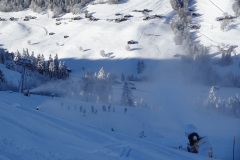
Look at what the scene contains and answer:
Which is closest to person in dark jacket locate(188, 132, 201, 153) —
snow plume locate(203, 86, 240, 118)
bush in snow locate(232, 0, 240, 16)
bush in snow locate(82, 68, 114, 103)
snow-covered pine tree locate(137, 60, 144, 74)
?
bush in snow locate(82, 68, 114, 103)

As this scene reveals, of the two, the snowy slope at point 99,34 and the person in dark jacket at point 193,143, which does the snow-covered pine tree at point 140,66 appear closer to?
the snowy slope at point 99,34

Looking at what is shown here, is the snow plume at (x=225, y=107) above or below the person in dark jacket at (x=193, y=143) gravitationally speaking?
below

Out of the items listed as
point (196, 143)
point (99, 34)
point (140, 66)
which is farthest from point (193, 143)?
point (99, 34)

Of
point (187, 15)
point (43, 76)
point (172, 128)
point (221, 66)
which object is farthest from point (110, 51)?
point (172, 128)

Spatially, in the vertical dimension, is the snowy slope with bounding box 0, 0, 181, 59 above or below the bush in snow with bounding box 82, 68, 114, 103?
above

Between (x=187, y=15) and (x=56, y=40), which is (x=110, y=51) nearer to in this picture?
(x=56, y=40)

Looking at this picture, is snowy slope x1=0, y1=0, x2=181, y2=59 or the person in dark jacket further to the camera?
snowy slope x1=0, y1=0, x2=181, y2=59

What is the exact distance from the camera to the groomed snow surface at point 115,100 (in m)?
6.37

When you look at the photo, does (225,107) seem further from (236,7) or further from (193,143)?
(236,7)

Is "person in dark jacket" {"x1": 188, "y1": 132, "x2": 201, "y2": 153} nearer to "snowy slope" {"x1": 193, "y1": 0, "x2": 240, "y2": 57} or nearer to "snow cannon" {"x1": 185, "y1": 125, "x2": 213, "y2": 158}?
"snow cannon" {"x1": 185, "y1": 125, "x2": 213, "y2": 158}

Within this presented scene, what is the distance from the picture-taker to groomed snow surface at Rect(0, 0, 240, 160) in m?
6.37

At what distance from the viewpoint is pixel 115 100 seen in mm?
44156

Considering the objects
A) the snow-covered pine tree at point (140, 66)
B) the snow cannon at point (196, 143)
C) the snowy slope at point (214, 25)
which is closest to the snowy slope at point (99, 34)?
the snow-covered pine tree at point (140, 66)

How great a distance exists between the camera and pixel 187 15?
102 m
